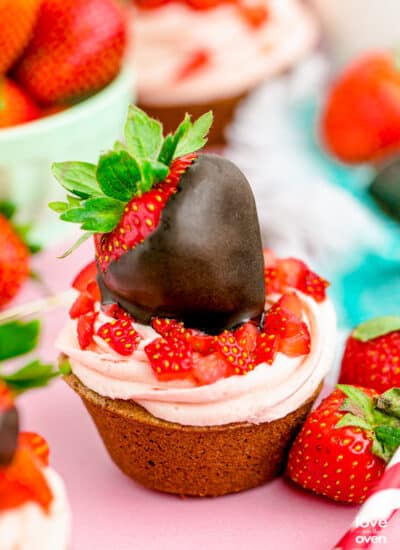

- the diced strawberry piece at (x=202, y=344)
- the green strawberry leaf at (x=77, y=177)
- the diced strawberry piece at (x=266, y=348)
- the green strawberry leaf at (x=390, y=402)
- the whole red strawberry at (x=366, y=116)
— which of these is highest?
the green strawberry leaf at (x=77, y=177)

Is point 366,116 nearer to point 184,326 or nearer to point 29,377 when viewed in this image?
point 184,326

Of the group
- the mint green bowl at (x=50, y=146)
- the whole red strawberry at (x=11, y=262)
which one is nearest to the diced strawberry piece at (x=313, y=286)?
the whole red strawberry at (x=11, y=262)

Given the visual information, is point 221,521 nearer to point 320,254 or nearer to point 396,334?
point 396,334

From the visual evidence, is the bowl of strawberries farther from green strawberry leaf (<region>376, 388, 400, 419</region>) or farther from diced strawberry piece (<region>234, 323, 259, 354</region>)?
green strawberry leaf (<region>376, 388, 400, 419</region>)

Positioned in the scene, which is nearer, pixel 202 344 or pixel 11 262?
pixel 202 344

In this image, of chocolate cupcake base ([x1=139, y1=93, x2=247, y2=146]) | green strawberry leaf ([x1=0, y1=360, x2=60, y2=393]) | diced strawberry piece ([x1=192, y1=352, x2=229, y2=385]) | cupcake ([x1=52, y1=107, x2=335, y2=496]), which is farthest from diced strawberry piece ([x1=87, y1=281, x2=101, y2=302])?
chocolate cupcake base ([x1=139, y1=93, x2=247, y2=146])

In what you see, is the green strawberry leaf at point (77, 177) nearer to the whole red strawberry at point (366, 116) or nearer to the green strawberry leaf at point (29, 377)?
the green strawberry leaf at point (29, 377)

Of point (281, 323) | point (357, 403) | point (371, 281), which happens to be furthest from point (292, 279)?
point (371, 281)

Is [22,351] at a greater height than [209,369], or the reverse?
[22,351]
